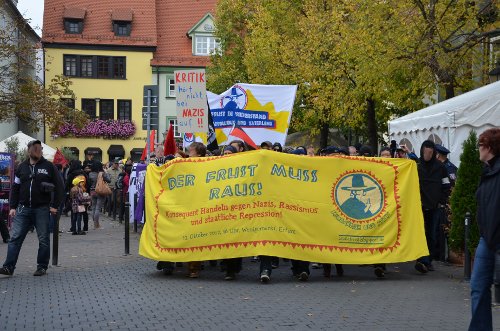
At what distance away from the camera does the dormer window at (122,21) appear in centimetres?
6246

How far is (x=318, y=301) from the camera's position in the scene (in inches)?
392

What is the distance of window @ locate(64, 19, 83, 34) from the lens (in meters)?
61.8

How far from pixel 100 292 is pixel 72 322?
2166mm

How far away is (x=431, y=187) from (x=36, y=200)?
593 centimetres

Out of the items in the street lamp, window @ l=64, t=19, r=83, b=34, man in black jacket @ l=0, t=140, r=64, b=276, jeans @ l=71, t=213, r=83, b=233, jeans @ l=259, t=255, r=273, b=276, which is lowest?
jeans @ l=259, t=255, r=273, b=276

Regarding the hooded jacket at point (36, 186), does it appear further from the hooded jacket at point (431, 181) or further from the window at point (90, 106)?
the window at point (90, 106)

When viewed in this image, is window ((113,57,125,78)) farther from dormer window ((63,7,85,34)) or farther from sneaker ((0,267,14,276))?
sneaker ((0,267,14,276))

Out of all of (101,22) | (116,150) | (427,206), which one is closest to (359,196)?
(427,206)

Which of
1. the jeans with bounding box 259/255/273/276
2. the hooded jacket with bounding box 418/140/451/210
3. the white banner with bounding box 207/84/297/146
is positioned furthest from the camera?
the white banner with bounding box 207/84/297/146

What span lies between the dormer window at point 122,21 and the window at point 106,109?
5.02 meters

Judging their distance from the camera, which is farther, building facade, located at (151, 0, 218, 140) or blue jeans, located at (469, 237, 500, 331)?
building facade, located at (151, 0, 218, 140)

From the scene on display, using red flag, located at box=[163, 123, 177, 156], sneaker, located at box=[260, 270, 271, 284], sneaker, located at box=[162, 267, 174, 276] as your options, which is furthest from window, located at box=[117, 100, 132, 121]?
sneaker, located at box=[260, 270, 271, 284]

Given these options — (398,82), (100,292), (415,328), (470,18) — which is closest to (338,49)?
(398,82)

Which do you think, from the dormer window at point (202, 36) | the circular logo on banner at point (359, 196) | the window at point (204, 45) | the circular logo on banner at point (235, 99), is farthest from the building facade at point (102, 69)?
the circular logo on banner at point (359, 196)
